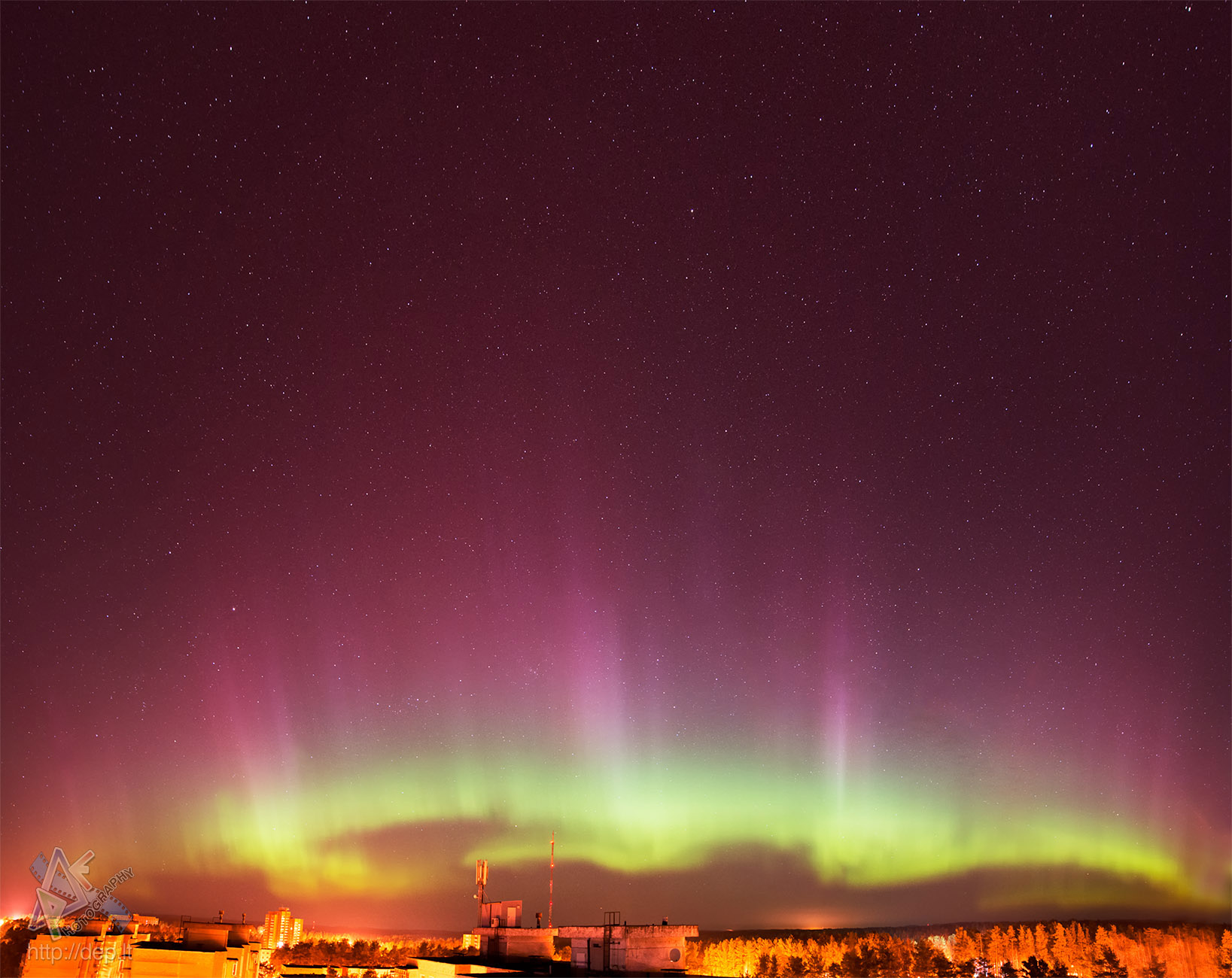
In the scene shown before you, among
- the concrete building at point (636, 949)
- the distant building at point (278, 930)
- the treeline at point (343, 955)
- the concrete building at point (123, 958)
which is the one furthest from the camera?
the distant building at point (278, 930)

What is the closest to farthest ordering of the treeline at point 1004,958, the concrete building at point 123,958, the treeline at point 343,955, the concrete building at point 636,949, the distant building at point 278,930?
the concrete building at point 636,949 < the concrete building at point 123,958 < the treeline at point 343,955 < the distant building at point 278,930 < the treeline at point 1004,958


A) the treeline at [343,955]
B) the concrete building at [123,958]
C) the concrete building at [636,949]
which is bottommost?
the treeline at [343,955]

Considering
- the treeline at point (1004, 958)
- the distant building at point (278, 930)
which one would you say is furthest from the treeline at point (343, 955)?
the treeline at point (1004, 958)

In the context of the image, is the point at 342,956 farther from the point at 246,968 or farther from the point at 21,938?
the point at 246,968

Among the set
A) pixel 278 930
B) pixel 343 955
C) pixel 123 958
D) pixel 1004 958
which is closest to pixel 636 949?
pixel 123 958

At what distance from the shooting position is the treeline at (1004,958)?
97375mm

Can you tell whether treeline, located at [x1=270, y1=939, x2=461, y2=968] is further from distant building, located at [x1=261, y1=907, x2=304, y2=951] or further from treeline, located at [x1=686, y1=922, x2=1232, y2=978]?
treeline, located at [x1=686, y1=922, x2=1232, y2=978]

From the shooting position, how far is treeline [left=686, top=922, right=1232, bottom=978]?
319 feet

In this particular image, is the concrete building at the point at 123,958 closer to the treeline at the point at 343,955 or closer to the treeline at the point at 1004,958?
the treeline at the point at 343,955

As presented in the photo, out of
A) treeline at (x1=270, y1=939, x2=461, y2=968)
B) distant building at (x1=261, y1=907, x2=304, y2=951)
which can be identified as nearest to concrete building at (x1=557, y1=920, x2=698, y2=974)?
treeline at (x1=270, y1=939, x2=461, y2=968)

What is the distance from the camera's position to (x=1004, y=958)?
107 metres

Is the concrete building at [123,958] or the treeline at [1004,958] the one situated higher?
the concrete building at [123,958]

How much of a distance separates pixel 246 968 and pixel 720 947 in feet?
280

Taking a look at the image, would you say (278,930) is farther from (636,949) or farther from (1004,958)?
(1004,958)
